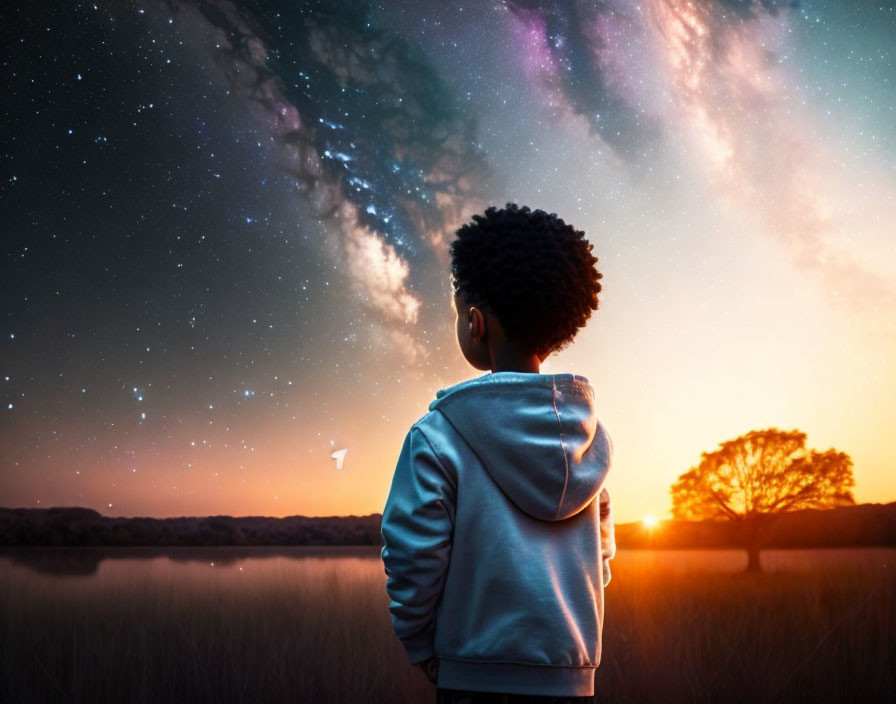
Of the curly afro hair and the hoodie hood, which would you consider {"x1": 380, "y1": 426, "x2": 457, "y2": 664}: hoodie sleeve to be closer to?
the hoodie hood

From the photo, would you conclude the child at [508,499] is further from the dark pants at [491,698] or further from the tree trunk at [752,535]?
the tree trunk at [752,535]

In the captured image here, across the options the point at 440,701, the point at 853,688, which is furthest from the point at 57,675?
the point at 853,688

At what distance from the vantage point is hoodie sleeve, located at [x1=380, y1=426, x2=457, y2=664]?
6.07 ft

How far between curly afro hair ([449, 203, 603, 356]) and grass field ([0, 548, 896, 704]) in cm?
317

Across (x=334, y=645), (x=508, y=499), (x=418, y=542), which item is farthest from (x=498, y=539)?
(x=334, y=645)

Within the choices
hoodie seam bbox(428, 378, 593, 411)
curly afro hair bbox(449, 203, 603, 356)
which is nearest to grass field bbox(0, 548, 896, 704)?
hoodie seam bbox(428, 378, 593, 411)

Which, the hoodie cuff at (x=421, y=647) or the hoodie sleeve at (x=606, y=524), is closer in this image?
the hoodie cuff at (x=421, y=647)

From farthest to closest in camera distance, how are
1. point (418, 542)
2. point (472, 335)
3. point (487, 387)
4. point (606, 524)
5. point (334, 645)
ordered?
1. point (334, 645)
2. point (606, 524)
3. point (472, 335)
4. point (487, 387)
5. point (418, 542)

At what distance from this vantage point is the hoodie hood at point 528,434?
1.94 m

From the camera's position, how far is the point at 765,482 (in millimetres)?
16469

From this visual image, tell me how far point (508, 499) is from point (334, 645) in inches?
138

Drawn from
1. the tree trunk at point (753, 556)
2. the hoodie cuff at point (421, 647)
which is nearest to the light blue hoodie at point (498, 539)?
the hoodie cuff at point (421, 647)

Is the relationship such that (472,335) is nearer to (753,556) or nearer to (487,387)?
(487,387)

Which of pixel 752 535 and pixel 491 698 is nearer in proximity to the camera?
pixel 491 698
